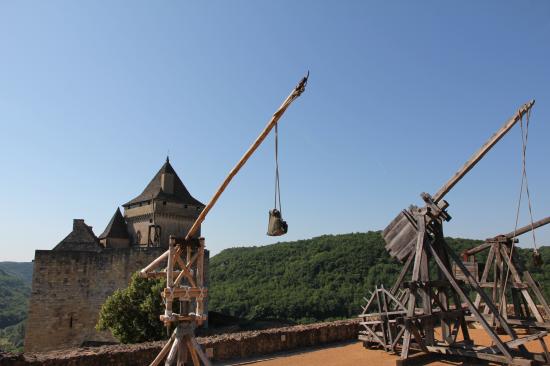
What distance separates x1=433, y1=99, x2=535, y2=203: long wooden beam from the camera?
893 cm

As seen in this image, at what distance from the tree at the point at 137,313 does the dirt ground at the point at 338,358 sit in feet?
25.0

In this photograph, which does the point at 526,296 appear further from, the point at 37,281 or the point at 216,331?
the point at 37,281

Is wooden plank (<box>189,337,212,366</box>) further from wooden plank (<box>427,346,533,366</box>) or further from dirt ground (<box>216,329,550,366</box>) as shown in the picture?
wooden plank (<box>427,346,533,366</box>)

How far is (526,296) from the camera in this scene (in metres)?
11.5

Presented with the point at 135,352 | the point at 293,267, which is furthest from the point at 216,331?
the point at 293,267

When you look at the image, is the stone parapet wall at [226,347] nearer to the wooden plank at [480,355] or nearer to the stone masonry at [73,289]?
the wooden plank at [480,355]

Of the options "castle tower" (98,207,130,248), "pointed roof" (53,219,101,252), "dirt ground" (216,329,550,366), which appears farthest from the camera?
"castle tower" (98,207,130,248)

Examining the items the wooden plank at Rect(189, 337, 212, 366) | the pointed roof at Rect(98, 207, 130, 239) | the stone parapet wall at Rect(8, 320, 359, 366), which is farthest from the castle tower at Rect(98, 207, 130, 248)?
the wooden plank at Rect(189, 337, 212, 366)

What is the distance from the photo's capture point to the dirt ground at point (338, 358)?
918 centimetres

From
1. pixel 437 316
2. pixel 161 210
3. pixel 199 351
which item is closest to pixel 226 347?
pixel 199 351

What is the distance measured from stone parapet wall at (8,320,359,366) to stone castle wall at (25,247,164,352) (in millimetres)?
11951

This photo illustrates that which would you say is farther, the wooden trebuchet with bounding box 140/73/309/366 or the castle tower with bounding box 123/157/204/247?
the castle tower with bounding box 123/157/204/247

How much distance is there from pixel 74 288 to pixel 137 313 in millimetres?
7401

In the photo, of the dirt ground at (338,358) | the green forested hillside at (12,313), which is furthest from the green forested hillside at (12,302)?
the dirt ground at (338,358)
